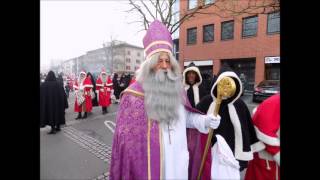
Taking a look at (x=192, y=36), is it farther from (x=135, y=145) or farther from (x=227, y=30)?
(x=135, y=145)

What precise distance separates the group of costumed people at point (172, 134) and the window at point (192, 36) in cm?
2547

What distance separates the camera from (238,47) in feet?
77.8

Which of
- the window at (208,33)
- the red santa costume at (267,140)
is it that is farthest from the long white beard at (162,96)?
the window at (208,33)

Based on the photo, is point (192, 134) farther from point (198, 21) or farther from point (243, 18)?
point (198, 21)

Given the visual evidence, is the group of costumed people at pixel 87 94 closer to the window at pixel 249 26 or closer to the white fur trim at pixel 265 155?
the white fur trim at pixel 265 155

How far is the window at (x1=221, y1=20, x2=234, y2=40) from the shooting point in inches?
949

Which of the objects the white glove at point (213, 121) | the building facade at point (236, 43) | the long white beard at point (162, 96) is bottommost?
the white glove at point (213, 121)

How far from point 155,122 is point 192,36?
86.3ft

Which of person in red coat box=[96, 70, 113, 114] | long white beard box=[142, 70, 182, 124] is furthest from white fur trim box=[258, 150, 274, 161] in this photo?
person in red coat box=[96, 70, 113, 114]

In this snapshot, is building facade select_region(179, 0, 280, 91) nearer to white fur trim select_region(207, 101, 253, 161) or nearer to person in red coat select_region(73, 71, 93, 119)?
person in red coat select_region(73, 71, 93, 119)

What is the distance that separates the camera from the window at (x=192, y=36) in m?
27.3

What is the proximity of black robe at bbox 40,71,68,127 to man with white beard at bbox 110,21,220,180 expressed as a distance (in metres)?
6.10
